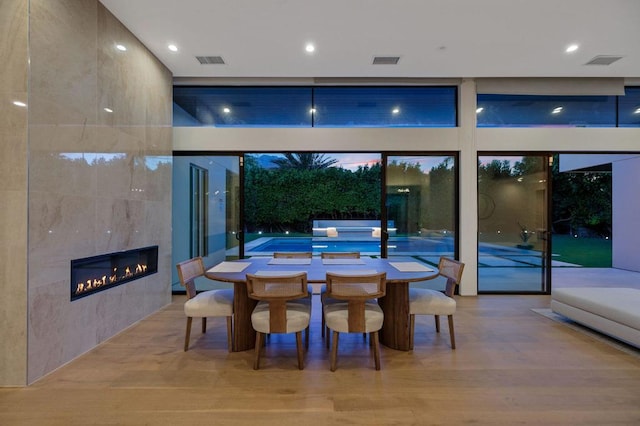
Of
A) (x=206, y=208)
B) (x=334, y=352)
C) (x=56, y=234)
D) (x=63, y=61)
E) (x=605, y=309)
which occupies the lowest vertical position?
(x=334, y=352)

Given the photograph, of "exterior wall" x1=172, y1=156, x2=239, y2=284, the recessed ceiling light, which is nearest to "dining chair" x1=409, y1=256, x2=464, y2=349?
the recessed ceiling light

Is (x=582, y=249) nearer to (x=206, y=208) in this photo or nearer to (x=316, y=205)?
(x=316, y=205)

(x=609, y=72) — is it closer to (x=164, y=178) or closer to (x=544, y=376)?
(x=544, y=376)

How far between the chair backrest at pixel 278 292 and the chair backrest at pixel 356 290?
245 mm

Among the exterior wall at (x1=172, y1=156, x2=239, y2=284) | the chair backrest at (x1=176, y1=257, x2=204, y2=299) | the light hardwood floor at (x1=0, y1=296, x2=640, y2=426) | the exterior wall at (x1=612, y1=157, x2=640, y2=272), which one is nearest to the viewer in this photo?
the light hardwood floor at (x1=0, y1=296, x2=640, y2=426)

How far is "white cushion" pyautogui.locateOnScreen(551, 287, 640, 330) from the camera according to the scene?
2.80 metres

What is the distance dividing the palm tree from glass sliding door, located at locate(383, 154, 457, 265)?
4604 mm

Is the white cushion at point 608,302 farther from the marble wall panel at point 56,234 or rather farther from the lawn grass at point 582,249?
the lawn grass at point 582,249

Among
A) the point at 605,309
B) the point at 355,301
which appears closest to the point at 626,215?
the point at 605,309

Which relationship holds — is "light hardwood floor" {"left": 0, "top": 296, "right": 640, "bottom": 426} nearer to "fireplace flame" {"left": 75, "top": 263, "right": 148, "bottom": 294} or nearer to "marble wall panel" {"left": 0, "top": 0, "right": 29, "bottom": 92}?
"fireplace flame" {"left": 75, "top": 263, "right": 148, "bottom": 294}

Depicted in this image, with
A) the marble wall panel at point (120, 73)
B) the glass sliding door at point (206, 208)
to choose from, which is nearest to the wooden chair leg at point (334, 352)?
the glass sliding door at point (206, 208)

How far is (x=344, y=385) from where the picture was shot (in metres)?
2.20

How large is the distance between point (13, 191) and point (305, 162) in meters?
8.80

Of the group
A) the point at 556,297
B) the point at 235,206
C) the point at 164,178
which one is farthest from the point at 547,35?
the point at 164,178
